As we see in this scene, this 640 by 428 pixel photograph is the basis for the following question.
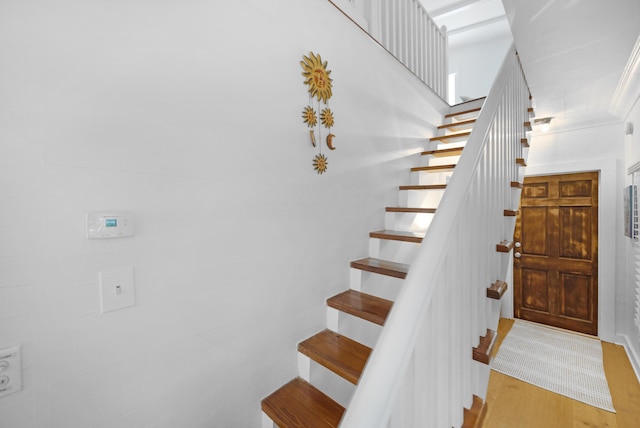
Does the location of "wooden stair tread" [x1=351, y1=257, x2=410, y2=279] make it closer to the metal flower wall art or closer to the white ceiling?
the metal flower wall art

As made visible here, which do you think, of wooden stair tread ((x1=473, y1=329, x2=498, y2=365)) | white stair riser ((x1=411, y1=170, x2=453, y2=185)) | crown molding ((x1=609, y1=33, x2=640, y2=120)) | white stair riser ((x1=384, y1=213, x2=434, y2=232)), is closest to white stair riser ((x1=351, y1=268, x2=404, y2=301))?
white stair riser ((x1=384, y1=213, x2=434, y2=232))

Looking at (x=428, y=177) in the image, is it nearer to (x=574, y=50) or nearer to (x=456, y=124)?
(x=456, y=124)

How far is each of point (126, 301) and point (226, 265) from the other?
387 millimetres

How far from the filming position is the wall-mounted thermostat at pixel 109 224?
2.90 feet

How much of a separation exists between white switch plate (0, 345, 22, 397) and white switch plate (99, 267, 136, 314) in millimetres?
205

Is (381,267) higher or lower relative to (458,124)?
lower

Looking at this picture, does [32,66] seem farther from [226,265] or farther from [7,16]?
[226,265]

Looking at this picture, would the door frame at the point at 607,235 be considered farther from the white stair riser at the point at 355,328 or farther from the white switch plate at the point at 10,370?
the white switch plate at the point at 10,370

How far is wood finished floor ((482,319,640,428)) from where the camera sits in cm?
196

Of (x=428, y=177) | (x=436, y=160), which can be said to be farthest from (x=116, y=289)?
(x=436, y=160)

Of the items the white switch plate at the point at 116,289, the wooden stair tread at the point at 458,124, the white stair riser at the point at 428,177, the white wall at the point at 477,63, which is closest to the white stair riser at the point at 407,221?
the white stair riser at the point at 428,177

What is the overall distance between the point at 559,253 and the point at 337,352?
3.29 m

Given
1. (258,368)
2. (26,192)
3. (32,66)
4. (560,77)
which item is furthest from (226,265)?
(560,77)

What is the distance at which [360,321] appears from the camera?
1831mm
